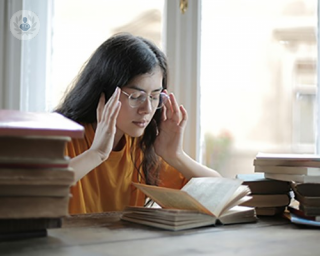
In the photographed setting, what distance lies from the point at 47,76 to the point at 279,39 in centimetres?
115

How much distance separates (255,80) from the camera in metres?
2.45

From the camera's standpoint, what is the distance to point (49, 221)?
935 mm

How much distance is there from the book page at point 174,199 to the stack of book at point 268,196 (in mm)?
249

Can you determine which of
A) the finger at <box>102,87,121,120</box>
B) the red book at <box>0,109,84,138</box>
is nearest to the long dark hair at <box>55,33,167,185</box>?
the finger at <box>102,87,121,120</box>

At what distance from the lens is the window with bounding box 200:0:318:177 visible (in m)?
2.42

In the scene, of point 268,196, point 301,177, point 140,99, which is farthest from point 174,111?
point 301,177

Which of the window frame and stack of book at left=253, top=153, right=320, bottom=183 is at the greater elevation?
the window frame

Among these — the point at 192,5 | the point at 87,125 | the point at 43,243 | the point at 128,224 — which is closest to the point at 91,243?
the point at 43,243

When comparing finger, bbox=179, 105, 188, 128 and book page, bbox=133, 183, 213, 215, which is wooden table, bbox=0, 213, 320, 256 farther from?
finger, bbox=179, 105, 188, 128

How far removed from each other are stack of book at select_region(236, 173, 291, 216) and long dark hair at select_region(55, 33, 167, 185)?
55 cm

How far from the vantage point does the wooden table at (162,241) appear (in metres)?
0.87

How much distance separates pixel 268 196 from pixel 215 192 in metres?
0.23

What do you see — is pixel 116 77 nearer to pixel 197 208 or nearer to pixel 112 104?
pixel 112 104

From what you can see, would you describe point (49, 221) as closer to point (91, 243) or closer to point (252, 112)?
point (91, 243)
